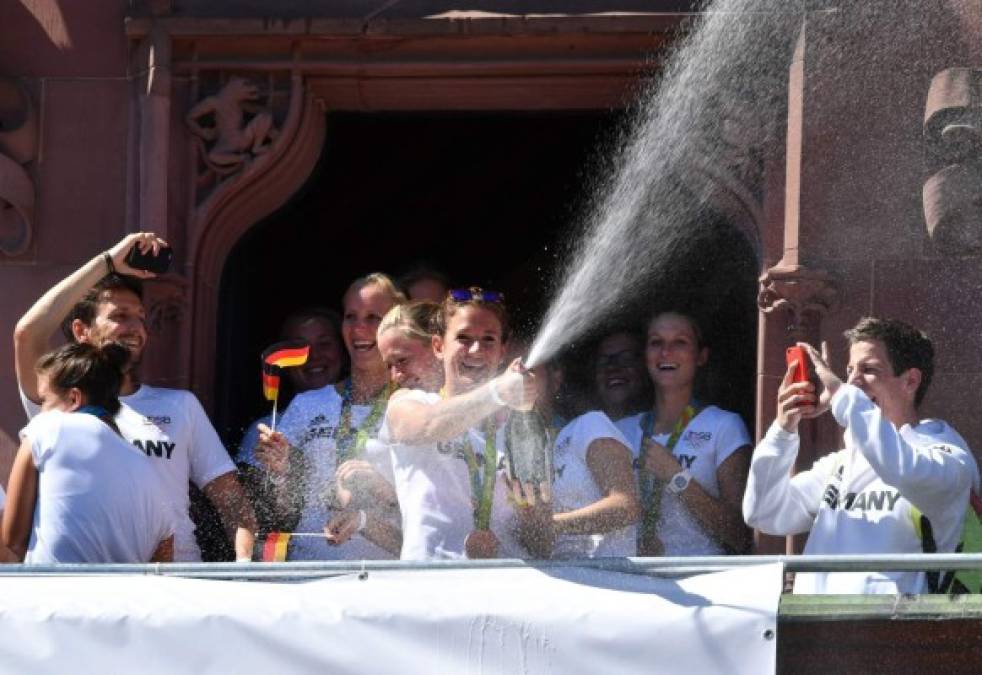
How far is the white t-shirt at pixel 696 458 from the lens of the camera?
8.61 meters

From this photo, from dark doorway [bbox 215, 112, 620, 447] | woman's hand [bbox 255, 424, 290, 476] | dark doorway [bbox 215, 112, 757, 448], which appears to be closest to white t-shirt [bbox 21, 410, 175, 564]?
woman's hand [bbox 255, 424, 290, 476]

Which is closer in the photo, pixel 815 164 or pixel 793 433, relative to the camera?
pixel 793 433

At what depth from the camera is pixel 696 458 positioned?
345 inches

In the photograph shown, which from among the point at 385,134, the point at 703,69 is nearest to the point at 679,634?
the point at 703,69

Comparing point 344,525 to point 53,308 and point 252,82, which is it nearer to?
point 53,308

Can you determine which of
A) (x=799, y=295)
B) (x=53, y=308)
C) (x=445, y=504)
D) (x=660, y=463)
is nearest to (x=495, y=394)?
(x=445, y=504)

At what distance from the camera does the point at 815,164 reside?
9461mm

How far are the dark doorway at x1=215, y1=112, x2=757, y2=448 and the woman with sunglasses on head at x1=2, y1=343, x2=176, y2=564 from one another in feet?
8.64

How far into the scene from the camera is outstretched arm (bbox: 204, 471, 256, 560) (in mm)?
8688

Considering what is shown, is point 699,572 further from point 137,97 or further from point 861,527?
point 137,97

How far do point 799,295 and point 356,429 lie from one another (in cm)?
174

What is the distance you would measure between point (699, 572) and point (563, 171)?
602 cm

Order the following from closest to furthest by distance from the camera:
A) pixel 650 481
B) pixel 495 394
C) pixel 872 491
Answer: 1. pixel 495 394
2. pixel 872 491
3. pixel 650 481

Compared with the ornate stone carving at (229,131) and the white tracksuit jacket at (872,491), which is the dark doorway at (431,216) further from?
the white tracksuit jacket at (872,491)
